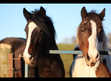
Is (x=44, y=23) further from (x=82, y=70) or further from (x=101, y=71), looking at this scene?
(x=101, y=71)

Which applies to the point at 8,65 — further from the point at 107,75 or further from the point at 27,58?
the point at 107,75

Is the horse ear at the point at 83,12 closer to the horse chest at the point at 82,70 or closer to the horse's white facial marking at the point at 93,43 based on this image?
the horse's white facial marking at the point at 93,43

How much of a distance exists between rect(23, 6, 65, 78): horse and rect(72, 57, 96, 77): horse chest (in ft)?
1.20

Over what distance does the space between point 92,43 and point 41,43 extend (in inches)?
48.9

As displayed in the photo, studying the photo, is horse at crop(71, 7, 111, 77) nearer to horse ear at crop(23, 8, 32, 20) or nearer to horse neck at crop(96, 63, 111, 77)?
horse neck at crop(96, 63, 111, 77)

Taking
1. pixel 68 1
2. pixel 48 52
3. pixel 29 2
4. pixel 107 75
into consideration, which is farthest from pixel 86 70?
pixel 29 2

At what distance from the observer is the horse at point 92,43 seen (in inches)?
128

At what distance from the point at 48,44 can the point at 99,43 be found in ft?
4.15

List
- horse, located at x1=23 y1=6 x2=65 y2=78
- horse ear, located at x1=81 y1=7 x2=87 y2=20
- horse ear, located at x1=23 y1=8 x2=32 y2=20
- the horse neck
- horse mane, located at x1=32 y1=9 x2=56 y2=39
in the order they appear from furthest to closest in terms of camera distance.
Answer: horse ear, located at x1=23 y1=8 x2=32 y2=20
horse mane, located at x1=32 y1=9 x2=56 y2=39
horse, located at x1=23 y1=6 x2=65 y2=78
horse ear, located at x1=81 y1=7 x2=87 y2=20
the horse neck

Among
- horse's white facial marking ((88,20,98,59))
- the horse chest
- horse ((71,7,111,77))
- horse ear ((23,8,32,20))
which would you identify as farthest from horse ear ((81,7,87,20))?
horse ear ((23,8,32,20))

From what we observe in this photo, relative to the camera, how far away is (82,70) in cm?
389

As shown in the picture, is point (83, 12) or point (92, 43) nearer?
point (92, 43)

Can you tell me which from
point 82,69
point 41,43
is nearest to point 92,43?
point 82,69

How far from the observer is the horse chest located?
3.64m
